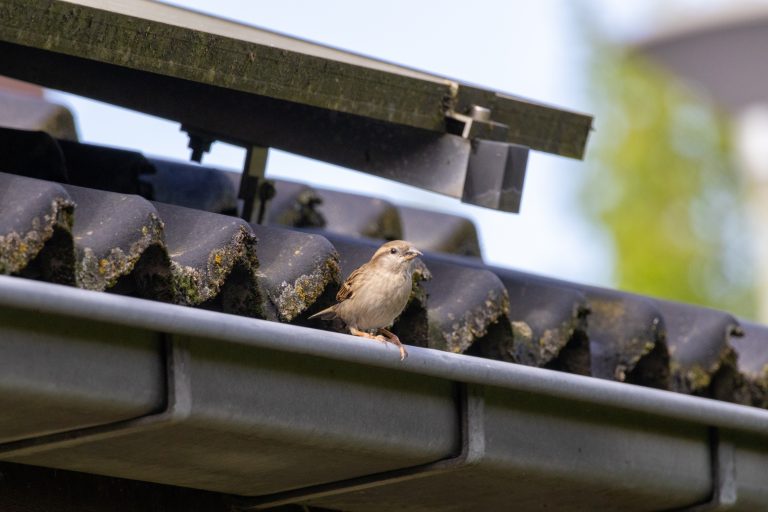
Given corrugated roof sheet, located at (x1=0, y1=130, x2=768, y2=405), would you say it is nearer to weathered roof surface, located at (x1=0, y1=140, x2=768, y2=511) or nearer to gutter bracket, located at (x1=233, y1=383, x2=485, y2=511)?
weathered roof surface, located at (x1=0, y1=140, x2=768, y2=511)

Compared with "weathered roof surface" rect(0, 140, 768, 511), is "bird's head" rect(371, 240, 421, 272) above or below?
above

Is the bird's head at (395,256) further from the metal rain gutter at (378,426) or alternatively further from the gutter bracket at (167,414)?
the gutter bracket at (167,414)

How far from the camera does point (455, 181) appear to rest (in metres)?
4.37

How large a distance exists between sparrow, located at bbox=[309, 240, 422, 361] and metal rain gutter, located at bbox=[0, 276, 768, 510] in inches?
18.3

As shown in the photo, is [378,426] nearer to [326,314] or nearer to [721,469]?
[326,314]

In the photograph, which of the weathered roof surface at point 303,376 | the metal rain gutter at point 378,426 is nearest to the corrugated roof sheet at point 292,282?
the weathered roof surface at point 303,376

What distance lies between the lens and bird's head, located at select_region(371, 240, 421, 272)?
4.38 m

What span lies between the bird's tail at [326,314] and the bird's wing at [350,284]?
4 cm

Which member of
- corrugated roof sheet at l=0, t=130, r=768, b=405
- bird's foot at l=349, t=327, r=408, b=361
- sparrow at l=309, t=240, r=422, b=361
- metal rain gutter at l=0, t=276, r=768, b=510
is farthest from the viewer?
sparrow at l=309, t=240, r=422, b=361

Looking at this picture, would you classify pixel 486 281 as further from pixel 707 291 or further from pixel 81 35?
pixel 707 291

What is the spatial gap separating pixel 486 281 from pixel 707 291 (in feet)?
80.1

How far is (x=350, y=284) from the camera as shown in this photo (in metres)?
4.30

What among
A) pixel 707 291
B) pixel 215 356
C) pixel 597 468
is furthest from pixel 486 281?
pixel 707 291

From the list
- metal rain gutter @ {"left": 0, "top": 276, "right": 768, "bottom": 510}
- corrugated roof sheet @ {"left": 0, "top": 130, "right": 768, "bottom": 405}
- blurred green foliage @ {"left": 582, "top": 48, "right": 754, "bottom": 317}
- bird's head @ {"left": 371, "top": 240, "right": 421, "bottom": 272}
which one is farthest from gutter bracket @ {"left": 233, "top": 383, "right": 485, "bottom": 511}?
blurred green foliage @ {"left": 582, "top": 48, "right": 754, "bottom": 317}
